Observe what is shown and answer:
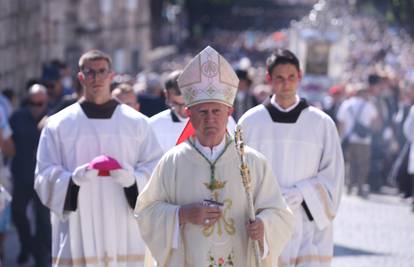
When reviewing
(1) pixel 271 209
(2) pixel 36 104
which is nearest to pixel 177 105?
(2) pixel 36 104

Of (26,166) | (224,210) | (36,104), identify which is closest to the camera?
(224,210)

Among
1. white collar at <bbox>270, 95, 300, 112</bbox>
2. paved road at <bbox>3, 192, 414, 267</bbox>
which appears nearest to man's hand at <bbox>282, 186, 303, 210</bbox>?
white collar at <bbox>270, 95, 300, 112</bbox>

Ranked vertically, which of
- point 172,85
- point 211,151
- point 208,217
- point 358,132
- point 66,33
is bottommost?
point 358,132

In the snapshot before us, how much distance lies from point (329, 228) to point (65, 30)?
80.7ft

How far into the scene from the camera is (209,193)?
640 cm

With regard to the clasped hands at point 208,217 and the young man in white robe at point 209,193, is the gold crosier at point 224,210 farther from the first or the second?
the clasped hands at point 208,217

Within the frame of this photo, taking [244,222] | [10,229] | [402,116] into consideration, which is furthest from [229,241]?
[402,116]

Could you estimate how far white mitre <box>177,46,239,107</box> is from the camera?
6.36 metres

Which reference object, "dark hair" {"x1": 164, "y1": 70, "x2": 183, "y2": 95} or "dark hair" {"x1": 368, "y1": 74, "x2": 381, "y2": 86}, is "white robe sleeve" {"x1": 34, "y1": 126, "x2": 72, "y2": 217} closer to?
"dark hair" {"x1": 164, "y1": 70, "x2": 183, "y2": 95}

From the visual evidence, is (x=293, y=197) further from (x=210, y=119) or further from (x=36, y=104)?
(x=36, y=104)

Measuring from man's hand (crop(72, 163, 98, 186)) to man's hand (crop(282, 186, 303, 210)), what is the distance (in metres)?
1.27

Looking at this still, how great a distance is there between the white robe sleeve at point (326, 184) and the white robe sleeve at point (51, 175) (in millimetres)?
1568

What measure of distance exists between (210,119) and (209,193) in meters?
0.40

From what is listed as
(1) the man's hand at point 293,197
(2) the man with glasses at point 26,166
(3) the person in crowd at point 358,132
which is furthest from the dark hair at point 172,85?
(3) the person in crowd at point 358,132
